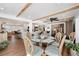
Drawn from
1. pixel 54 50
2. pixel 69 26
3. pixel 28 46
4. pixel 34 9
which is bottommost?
pixel 54 50

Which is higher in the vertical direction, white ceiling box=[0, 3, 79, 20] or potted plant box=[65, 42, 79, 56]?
white ceiling box=[0, 3, 79, 20]

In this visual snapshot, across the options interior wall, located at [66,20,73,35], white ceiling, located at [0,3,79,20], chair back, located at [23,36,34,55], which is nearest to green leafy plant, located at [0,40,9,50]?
chair back, located at [23,36,34,55]

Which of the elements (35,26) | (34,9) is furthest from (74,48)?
(34,9)

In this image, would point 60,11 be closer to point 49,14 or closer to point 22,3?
point 49,14

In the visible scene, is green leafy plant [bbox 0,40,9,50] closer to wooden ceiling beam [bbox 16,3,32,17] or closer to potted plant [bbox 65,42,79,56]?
wooden ceiling beam [bbox 16,3,32,17]

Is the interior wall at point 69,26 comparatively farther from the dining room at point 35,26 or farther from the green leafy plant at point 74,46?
the green leafy plant at point 74,46

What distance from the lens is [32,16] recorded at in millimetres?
1620

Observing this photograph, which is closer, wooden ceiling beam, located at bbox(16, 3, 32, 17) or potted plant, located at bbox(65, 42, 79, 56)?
wooden ceiling beam, located at bbox(16, 3, 32, 17)

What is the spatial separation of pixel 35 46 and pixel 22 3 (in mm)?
872

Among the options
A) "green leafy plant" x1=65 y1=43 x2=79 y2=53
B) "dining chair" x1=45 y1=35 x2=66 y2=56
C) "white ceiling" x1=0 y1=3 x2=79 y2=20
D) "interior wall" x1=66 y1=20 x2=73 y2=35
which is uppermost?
"white ceiling" x1=0 y1=3 x2=79 y2=20

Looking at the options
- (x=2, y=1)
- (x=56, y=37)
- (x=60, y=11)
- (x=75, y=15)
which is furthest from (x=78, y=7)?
(x=2, y=1)

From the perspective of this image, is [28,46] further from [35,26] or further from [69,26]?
[69,26]

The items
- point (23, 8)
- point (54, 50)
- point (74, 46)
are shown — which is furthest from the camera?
point (54, 50)

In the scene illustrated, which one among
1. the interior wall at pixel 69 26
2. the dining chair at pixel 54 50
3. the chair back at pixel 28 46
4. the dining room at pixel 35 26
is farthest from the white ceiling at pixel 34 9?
the dining chair at pixel 54 50
